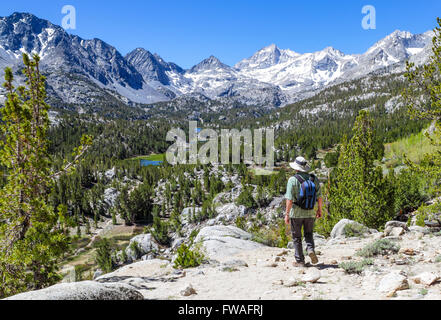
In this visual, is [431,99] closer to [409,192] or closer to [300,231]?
[300,231]

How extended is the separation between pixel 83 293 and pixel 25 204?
504 centimetres

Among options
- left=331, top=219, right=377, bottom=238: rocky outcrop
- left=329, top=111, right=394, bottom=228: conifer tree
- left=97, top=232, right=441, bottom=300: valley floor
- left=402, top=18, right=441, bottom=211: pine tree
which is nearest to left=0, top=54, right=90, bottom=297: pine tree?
left=97, top=232, right=441, bottom=300: valley floor

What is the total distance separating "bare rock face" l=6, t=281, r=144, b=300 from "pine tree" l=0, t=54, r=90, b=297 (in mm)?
4172

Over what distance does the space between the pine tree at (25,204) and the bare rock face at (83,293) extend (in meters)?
4.17

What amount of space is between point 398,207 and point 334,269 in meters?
24.4

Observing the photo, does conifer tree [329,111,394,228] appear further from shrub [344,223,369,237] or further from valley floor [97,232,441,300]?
valley floor [97,232,441,300]

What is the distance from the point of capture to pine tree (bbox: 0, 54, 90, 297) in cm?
831

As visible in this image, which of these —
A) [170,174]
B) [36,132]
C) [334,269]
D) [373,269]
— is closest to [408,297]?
[373,269]

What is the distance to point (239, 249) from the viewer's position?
525 inches

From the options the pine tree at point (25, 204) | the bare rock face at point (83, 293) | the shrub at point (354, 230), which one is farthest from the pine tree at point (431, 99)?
the pine tree at point (25, 204)

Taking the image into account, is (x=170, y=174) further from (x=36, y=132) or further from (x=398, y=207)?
(x=36, y=132)

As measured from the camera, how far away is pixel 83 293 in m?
4.96

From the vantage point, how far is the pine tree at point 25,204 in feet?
27.3

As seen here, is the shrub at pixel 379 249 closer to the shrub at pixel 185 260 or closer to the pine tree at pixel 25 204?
the shrub at pixel 185 260
